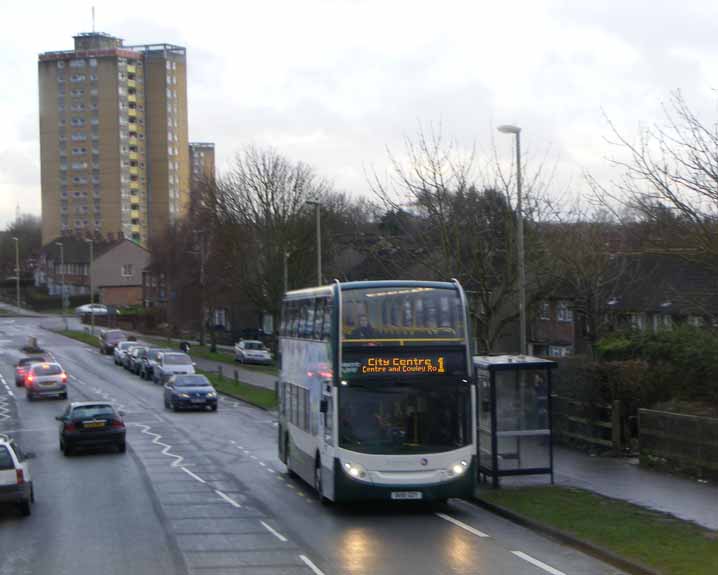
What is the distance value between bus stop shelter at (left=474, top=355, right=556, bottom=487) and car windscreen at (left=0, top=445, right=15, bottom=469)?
853cm

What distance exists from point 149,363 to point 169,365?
3689 mm

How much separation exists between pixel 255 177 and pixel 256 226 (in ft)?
9.77

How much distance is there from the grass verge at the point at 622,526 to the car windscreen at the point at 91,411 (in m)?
13.1

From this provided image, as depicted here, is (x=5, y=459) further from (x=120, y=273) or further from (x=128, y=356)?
(x=120, y=273)

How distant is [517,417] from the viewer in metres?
19.0

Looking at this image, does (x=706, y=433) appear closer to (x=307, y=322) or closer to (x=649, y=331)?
(x=649, y=331)

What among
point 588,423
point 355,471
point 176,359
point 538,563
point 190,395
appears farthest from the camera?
point 176,359

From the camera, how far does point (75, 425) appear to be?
88.1 feet

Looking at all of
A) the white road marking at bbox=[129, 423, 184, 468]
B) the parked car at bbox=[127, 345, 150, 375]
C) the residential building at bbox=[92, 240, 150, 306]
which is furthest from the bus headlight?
the residential building at bbox=[92, 240, 150, 306]

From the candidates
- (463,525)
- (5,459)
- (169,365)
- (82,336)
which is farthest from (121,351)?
(463,525)

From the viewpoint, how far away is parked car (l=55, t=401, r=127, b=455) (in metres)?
26.8

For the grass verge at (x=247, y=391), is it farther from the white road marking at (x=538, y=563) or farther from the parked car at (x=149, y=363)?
the white road marking at (x=538, y=563)

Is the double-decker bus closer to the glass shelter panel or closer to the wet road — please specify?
the wet road

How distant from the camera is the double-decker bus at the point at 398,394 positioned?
54.1 feet
